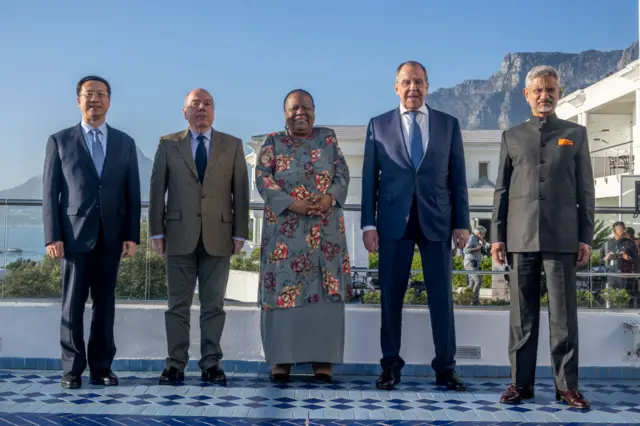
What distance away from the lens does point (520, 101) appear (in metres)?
164

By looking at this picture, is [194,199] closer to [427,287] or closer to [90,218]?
[90,218]

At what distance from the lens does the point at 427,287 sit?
4352mm

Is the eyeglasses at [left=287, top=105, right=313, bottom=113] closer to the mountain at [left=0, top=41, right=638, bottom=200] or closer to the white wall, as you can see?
the white wall

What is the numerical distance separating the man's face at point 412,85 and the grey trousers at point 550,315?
1041 millimetres

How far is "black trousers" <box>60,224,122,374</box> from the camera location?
13.9 feet

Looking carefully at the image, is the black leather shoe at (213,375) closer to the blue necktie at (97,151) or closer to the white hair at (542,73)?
the blue necktie at (97,151)

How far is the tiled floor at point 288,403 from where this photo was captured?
3.54m

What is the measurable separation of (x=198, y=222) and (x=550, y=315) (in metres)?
2.01

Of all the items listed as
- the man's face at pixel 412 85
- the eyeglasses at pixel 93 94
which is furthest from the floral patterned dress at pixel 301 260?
the eyeglasses at pixel 93 94

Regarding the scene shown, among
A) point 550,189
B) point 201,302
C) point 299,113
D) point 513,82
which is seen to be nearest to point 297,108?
point 299,113

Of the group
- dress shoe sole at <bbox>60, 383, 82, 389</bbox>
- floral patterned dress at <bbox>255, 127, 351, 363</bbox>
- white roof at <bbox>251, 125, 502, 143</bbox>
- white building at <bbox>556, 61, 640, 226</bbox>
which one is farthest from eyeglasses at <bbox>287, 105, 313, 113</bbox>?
white roof at <bbox>251, 125, 502, 143</bbox>

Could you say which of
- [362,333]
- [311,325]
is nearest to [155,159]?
[311,325]

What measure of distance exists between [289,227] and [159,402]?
1.21 metres

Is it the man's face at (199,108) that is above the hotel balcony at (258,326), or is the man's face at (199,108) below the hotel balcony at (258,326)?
above
